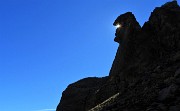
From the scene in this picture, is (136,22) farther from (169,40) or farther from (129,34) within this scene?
(169,40)

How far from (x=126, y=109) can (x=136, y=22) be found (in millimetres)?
37213

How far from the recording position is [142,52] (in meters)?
44.8

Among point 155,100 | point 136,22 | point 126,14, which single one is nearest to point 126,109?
point 155,100

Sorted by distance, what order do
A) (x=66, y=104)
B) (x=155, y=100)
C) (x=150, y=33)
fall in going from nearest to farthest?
1. (x=155, y=100)
2. (x=150, y=33)
3. (x=66, y=104)

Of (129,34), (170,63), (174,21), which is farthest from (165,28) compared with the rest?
(170,63)

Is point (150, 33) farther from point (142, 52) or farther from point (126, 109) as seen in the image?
point (126, 109)

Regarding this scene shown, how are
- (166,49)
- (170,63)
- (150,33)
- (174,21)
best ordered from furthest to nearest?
(150,33) < (174,21) < (166,49) < (170,63)

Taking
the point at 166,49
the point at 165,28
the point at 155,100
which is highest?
the point at 165,28

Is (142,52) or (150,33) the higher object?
(150,33)

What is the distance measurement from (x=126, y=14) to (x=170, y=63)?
31.0m

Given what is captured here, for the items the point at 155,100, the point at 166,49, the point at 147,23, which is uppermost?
the point at 147,23

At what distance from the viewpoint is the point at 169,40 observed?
4150cm

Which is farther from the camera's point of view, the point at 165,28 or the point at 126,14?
the point at 126,14

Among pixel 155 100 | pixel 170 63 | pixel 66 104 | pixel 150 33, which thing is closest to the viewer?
pixel 155 100
